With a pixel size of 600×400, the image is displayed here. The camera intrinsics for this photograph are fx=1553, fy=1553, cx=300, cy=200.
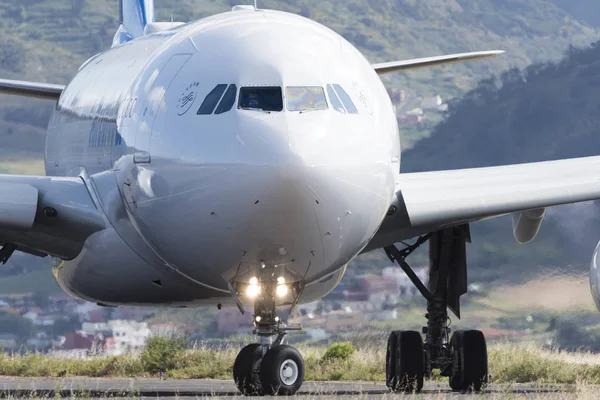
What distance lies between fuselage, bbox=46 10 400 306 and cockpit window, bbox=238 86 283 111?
13mm

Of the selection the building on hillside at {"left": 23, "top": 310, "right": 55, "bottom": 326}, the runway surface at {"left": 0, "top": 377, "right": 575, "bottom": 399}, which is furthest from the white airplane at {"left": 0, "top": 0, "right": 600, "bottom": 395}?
the building on hillside at {"left": 23, "top": 310, "right": 55, "bottom": 326}

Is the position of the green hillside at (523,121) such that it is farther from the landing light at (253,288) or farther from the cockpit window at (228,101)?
the cockpit window at (228,101)

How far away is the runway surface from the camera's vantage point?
61.3 ft

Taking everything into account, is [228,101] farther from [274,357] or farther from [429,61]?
[429,61]

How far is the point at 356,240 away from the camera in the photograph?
15906 mm

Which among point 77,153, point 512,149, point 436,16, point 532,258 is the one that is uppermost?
point 436,16

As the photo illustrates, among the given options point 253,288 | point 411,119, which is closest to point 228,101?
point 253,288

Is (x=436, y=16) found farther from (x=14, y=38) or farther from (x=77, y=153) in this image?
(x=77, y=153)

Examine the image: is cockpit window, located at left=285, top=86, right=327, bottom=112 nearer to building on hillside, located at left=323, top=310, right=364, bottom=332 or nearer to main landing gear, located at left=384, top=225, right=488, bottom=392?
main landing gear, located at left=384, top=225, right=488, bottom=392

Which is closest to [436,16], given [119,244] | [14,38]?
[14,38]

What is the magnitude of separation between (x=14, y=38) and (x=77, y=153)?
344 feet

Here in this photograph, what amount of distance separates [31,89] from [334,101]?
11.4m

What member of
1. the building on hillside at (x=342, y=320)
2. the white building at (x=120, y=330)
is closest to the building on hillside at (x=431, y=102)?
the white building at (x=120, y=330)

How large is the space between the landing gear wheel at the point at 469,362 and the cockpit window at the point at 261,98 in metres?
6.99
